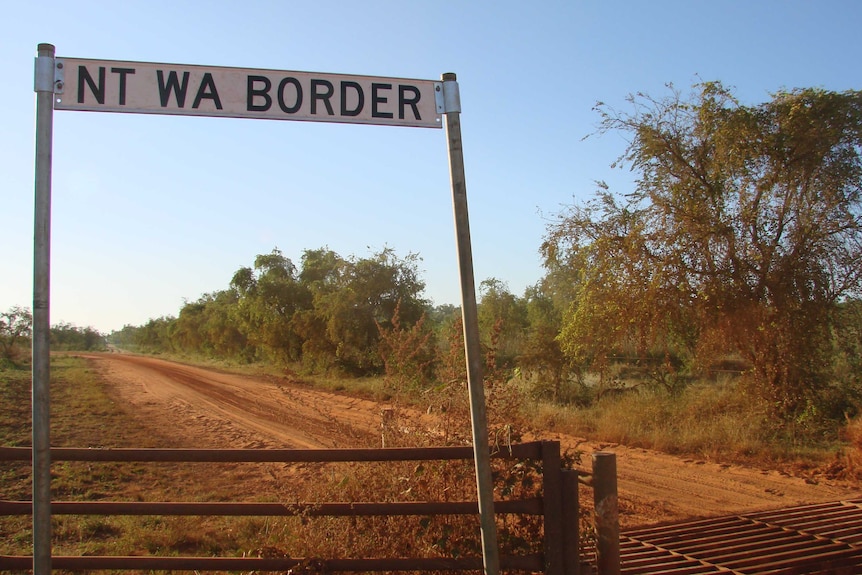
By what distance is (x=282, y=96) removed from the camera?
10.1ft

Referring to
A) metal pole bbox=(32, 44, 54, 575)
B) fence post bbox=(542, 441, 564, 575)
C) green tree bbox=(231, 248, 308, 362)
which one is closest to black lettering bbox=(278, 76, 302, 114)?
metal pole bbox=(32, 44, 54, 575)

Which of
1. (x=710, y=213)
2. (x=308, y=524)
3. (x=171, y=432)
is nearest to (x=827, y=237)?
(x=710, y=213)

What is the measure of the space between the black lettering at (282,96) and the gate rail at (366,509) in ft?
6.03

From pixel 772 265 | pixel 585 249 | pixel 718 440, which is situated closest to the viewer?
pixel 718 440

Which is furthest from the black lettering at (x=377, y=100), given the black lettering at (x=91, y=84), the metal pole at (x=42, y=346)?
the metal pole at (x=42, y=346)

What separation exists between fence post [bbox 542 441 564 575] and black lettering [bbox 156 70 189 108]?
8.28 ft

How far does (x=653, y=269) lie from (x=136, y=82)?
10.7 m

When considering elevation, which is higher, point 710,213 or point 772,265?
point 710,213

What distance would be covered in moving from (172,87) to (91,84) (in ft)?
1.11

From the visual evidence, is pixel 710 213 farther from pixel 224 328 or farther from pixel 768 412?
pixel 224 328

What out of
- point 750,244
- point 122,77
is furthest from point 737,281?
point 122,77

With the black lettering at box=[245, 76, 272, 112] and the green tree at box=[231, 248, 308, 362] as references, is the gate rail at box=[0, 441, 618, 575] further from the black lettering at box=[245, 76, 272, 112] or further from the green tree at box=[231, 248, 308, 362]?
the green tree at box=[231, 248, 308, 362]

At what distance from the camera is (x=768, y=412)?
1202cm

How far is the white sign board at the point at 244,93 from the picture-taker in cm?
296
